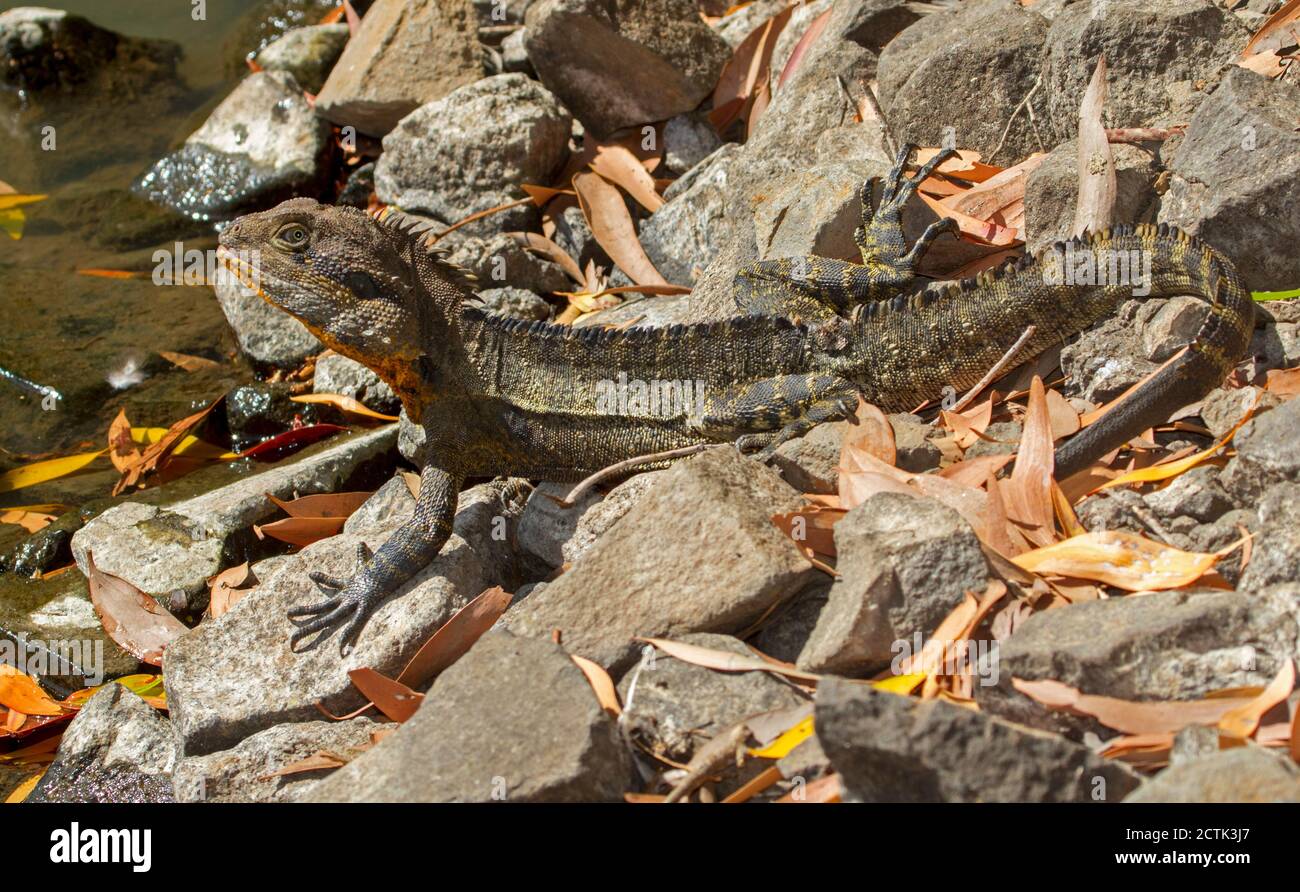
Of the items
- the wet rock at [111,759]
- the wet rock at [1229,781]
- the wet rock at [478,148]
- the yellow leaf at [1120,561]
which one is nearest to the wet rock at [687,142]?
the wet rock at [478,148]

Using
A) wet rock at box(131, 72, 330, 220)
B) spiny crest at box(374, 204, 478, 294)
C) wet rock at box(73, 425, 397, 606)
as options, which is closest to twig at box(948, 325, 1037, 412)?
spiny crest at box(374, 204, 478, 294)

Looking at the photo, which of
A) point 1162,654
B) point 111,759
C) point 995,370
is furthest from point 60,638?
point 1162,654

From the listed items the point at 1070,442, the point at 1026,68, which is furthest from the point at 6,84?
the point at 1070,442

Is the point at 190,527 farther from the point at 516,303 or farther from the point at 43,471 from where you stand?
the point at 516,303

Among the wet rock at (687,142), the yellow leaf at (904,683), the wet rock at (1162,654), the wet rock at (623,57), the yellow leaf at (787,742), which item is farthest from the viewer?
the wet rock at (687,142)

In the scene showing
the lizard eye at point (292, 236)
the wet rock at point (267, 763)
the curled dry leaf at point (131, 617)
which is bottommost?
the curled dry leaf at point (131, 617)

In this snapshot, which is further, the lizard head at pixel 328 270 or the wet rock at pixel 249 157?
the wet rock at pixel 249 157

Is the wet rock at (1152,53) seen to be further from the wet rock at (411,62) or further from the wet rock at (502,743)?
the wet rock at (411,62)

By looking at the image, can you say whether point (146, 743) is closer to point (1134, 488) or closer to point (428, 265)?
point (428, 265)
